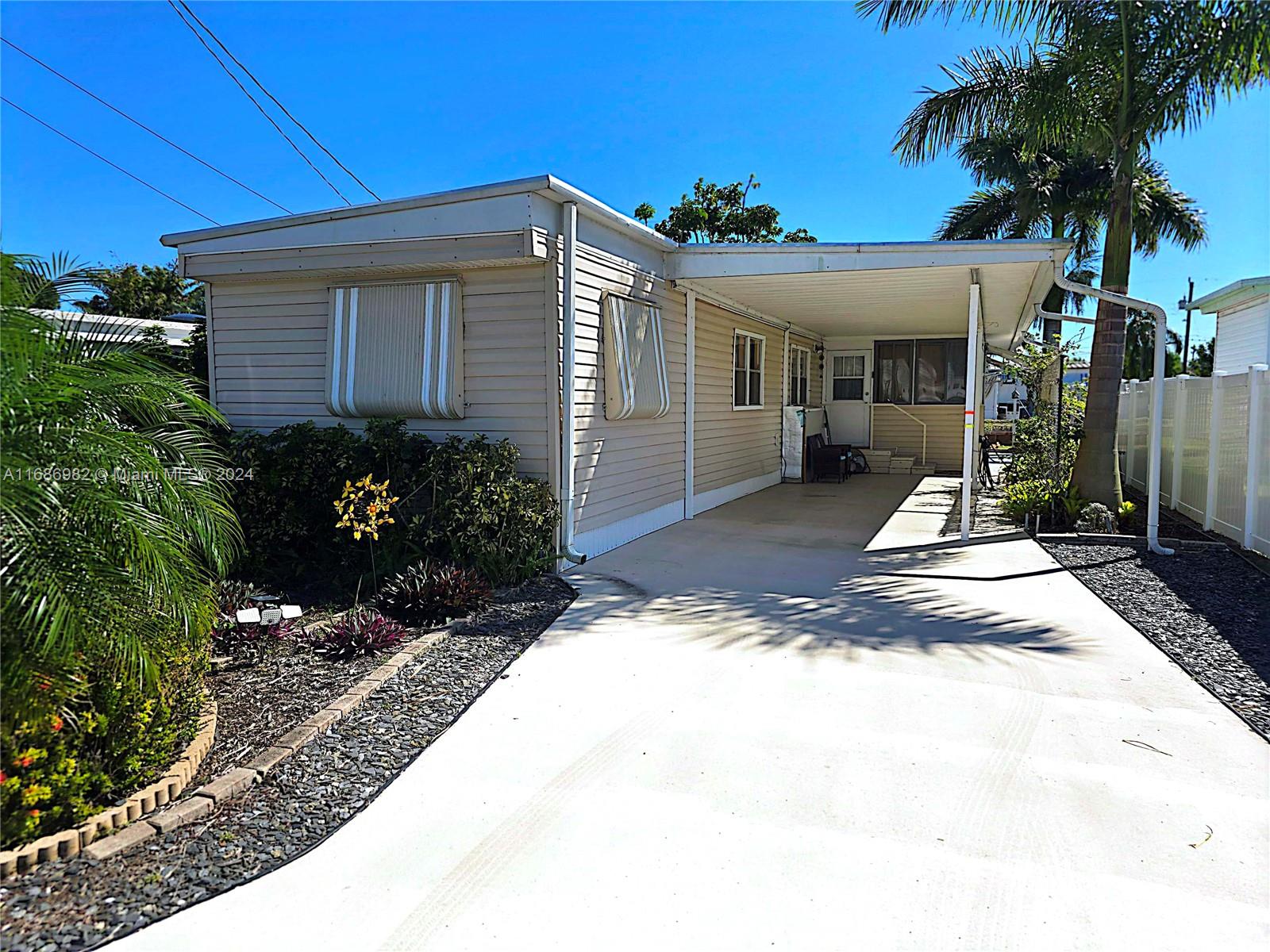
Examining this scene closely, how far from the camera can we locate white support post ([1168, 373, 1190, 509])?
342 inches

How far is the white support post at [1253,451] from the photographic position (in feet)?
21.2

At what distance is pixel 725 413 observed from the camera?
10.4 m

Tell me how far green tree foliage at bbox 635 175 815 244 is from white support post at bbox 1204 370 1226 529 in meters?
20.2

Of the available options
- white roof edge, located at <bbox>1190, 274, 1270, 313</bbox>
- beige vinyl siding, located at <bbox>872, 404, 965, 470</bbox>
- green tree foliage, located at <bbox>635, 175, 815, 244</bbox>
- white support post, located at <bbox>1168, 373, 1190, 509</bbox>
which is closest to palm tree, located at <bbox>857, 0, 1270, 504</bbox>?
white support post, located at <bbox>1168, 373, 1190, 509</bbox>

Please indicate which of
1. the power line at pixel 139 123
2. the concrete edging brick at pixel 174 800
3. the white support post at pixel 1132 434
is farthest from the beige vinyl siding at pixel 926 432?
the concrete edging brick at pixel 174 800

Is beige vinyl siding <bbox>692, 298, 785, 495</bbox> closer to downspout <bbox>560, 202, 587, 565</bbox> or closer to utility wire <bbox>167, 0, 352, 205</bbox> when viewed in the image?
downspout <bbox>560, 202, 587, 565</bbox>

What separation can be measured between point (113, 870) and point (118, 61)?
1454cm

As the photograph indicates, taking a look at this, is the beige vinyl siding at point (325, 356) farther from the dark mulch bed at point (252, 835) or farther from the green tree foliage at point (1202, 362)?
the green tree foliage at point (1202, 362)

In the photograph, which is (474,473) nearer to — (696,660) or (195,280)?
(696,660)

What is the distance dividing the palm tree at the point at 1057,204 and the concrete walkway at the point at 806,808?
1425cm

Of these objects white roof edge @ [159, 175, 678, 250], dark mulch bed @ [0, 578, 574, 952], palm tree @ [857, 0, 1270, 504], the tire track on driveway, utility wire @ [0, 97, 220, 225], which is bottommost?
the tire track on driveway

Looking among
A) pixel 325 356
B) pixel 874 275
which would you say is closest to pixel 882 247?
pixel 874 275

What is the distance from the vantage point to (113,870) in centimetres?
241

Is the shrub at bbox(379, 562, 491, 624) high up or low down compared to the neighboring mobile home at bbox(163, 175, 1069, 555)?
down
